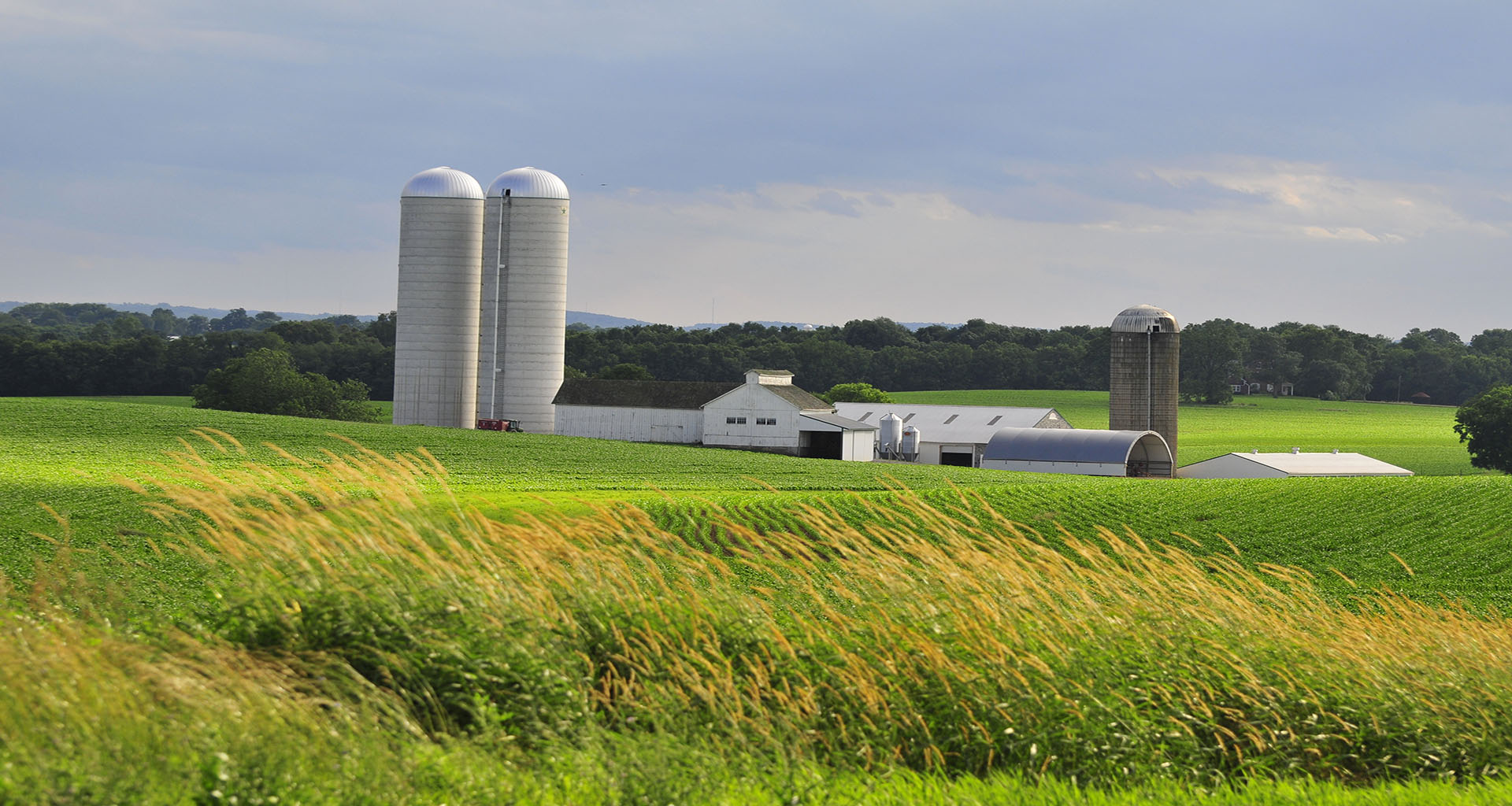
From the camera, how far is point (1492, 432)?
75312 mm

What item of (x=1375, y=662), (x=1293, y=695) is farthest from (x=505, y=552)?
(x=1375, y=662)

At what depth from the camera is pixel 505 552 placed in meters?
8.70

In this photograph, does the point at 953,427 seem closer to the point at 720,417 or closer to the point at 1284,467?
the point at 720,417

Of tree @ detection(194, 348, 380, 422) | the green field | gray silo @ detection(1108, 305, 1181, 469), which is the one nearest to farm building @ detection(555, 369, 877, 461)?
gray silo @ detection(1108, 305, 1181, 469)

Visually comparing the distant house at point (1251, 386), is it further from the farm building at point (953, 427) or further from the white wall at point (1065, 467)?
the white wall at point (1065, 467)

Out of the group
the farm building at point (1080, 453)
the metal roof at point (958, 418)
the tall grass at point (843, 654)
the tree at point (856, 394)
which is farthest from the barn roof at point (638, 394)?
the tall grass at point (843, 654)

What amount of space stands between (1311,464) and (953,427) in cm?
1721

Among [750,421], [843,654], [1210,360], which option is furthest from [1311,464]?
[1210,360]

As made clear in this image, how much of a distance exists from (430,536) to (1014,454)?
49.9 m

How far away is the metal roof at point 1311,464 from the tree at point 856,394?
4067 cm

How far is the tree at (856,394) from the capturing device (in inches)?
3932

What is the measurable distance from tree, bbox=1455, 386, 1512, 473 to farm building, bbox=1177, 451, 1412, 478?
19362 mm

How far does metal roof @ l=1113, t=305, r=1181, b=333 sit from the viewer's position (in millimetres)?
61750

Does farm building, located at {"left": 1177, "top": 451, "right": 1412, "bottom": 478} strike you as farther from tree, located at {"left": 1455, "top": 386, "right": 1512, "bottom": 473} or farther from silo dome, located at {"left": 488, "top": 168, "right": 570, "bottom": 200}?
silo dome, located at {"left": 488, "top": 168, "right": 570, "bottom": 200}
